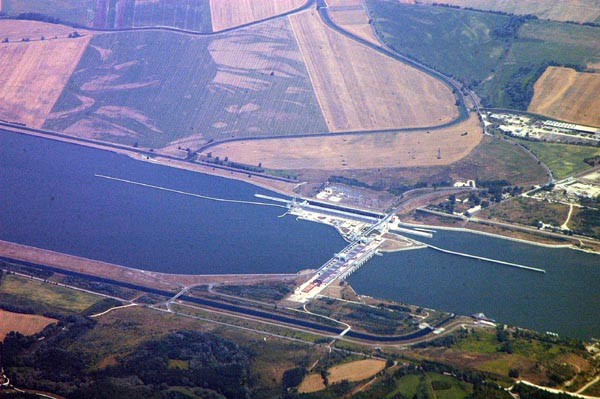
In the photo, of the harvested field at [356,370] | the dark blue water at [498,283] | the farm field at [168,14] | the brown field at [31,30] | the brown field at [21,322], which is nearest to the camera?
the harvested field at [356,370]

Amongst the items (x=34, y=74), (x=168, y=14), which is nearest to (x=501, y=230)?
(x=34, y=74)

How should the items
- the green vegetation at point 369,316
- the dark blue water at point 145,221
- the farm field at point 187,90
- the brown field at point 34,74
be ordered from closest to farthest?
the green vegetation at point 369,316
the dark blue water at point 145,221
the farm field at point 187,90
the brown field at point 34,74

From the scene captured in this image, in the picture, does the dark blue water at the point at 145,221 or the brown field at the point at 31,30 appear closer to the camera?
the dark blue water at the point at 145,221

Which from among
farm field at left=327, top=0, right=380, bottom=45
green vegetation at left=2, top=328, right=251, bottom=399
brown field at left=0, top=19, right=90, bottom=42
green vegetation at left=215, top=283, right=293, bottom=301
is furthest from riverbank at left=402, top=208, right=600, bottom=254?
brown field at left=0, top=19, right=90, bottom=42

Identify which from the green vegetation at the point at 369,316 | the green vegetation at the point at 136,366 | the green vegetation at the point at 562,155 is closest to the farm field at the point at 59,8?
the green vegetation at the point at 562,155

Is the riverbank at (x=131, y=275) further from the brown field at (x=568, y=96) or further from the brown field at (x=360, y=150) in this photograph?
the brown field at (x=568, y=96)
